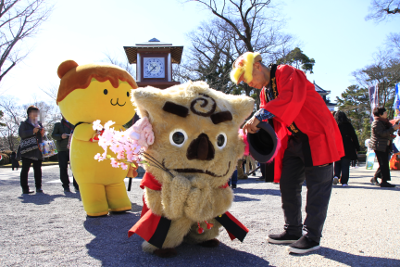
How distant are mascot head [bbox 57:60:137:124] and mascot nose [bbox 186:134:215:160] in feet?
6.19

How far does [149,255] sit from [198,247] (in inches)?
16.9

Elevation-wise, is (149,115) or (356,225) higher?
(149,115)

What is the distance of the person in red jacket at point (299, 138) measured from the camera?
2312 mm

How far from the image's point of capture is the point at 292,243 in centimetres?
248

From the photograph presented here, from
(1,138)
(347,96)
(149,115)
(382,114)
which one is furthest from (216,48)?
(1,138)

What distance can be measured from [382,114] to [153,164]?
5.87 m

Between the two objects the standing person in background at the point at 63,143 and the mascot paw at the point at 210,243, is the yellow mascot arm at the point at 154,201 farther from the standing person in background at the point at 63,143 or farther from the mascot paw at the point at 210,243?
the standing person in background at the point at 63,143

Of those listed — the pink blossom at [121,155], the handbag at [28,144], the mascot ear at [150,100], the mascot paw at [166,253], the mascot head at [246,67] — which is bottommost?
the mascot paw at [166,253]

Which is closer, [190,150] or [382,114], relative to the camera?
[190,150]

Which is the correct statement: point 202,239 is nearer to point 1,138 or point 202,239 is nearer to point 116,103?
point 116,103

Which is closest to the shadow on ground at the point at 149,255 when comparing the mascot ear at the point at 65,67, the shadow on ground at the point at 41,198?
the mascot ear at the point at 65,67

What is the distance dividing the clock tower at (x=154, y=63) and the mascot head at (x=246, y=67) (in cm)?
853

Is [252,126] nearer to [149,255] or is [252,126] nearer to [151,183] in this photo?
[151,183]

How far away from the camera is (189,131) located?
2.29m
